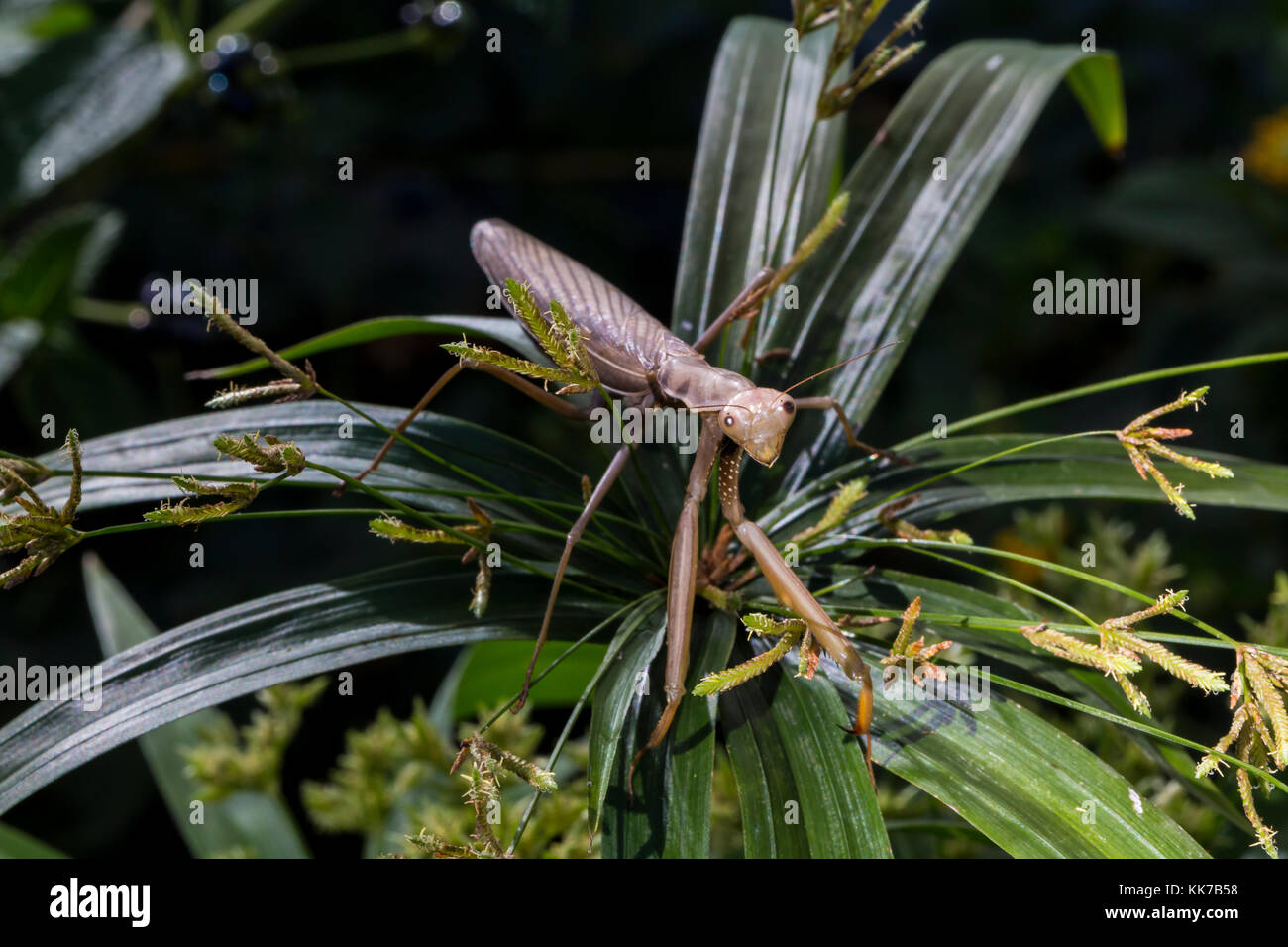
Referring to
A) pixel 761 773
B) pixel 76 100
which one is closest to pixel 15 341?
pixel 76 100

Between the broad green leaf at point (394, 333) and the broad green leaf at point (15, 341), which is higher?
the broad green leaf at point (15, 341)

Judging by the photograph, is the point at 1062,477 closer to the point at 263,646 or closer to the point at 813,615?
the point at 813,615

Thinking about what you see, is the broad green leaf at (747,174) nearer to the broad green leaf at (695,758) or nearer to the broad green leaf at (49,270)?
the broad green leaf at (695,758)

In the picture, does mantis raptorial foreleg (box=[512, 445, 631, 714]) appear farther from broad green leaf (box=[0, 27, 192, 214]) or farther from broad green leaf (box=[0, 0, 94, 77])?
broad green leaf (box=[0, 0, 94, 77])

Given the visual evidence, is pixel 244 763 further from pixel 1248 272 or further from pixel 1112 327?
pixel 1112 327

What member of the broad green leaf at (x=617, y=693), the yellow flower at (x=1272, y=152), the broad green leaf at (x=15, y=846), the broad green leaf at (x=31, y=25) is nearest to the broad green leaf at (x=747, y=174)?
the broad green leaf at (x=617, y=693)

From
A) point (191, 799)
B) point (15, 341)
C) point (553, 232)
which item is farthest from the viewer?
point (553, 232)

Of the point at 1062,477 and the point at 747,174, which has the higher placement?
the point at 747,174
